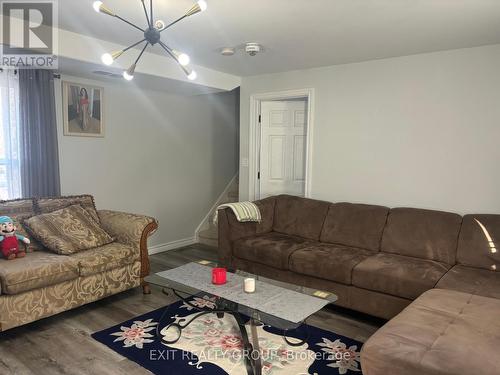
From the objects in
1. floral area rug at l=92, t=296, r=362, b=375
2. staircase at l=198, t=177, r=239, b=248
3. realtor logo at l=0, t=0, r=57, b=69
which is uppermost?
realtor logo at l=0, t=0, r=57, b=69

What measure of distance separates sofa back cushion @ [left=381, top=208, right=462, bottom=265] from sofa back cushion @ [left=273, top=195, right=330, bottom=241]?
0.68 metres

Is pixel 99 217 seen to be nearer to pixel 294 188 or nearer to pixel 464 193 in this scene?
pixel 294 188

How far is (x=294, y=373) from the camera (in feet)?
7.34

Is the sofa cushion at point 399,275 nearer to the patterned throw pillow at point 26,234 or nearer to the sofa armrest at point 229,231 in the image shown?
the sofa armrest at point 229,231

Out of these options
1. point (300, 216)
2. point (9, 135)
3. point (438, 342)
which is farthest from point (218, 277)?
point (9, 135)

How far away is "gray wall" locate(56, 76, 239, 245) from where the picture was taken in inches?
162

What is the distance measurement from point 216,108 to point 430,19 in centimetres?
352

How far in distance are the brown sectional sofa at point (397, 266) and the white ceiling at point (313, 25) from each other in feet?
4.83

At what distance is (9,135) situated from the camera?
3.36m

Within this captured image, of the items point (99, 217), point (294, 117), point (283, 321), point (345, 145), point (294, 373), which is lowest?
point (294, 373)

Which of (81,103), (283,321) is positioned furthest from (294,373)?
(81,103)


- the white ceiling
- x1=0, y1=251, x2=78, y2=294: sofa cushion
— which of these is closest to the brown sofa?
x1=0, y1=251, x2=78, y2=294: sofa cushion

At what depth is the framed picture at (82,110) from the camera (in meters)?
3.82

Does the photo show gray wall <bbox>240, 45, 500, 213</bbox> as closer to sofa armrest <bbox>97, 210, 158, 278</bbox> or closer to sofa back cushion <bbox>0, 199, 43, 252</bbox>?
sofa armrest <bbox>97, 210, 158, 278</bbox>
